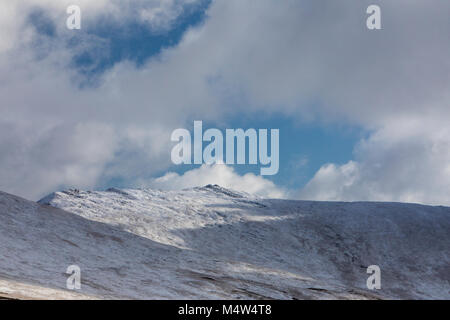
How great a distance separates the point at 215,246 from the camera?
39.0 m

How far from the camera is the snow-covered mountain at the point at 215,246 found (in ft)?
78.8

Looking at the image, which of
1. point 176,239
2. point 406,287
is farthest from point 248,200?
point 406,287

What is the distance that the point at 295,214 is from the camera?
49781mm

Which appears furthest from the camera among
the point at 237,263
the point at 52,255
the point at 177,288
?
the point at 237,263

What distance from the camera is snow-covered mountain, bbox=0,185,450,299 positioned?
2402 cm

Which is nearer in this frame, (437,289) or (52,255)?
(52,255)
